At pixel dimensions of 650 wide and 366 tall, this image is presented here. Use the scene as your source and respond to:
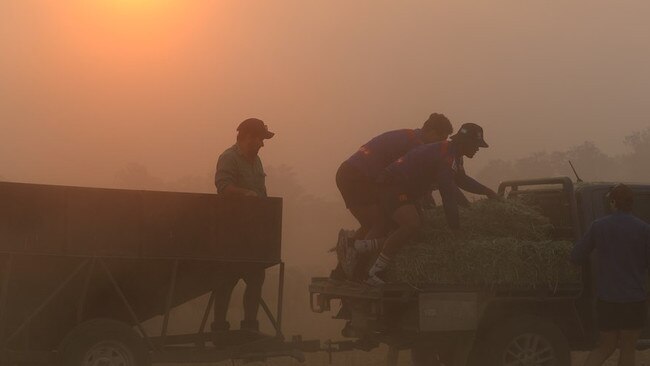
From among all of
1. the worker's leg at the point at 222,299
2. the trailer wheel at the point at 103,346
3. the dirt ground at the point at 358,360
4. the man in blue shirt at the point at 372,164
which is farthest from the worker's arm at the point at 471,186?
the trailer wheel at the point at 103,346

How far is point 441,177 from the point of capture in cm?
1027

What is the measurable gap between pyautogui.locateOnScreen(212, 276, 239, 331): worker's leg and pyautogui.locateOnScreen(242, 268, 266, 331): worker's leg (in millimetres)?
178

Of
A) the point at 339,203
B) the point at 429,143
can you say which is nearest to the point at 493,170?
the point at 339,203

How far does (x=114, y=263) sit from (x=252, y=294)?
5.89 ft

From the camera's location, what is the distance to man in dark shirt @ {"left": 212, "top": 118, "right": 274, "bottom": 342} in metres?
10.9

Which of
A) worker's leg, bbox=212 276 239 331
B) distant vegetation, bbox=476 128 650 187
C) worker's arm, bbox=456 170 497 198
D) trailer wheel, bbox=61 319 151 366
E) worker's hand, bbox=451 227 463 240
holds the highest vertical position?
distant vegetation, bbox=476 128 650 187

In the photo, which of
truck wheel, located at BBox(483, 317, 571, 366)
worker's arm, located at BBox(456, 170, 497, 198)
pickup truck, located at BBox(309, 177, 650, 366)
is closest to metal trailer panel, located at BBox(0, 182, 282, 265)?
pickup truck, located at BBox(309, 177, 650, 366)

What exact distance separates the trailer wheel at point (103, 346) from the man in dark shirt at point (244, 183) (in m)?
1.45

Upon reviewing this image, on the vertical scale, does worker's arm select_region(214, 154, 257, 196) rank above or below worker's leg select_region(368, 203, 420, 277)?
above

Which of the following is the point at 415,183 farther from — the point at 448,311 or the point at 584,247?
the point at 584,247

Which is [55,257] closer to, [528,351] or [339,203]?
[528,351]

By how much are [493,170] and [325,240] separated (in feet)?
162

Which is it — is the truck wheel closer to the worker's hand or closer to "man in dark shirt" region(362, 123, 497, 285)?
the worker's hand

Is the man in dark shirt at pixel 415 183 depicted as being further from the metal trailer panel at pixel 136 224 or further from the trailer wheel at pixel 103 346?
the trailer wheel at pixel 103 346
